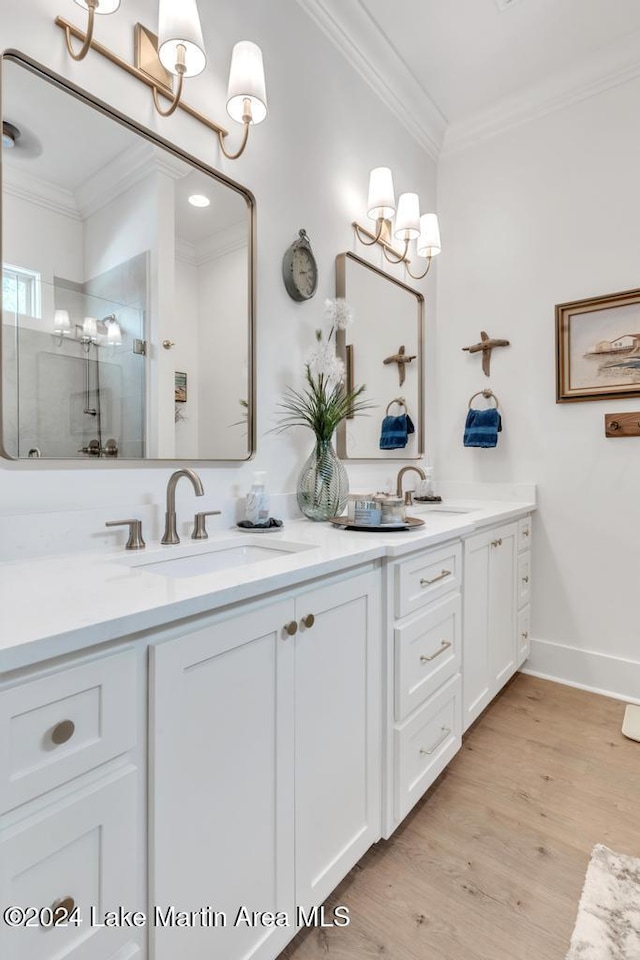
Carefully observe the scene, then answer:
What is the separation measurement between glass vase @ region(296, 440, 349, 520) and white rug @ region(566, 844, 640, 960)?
4.00ft

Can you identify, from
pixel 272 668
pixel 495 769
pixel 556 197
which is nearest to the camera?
pixel 272 668

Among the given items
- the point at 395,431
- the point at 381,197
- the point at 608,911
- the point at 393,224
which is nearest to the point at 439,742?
the point at 608,911

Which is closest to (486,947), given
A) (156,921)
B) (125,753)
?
(156,921)

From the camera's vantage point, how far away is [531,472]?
8.07ft

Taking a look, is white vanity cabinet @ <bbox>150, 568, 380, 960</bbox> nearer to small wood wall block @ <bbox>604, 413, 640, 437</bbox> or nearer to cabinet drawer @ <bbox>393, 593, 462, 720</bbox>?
cabinet drawer @ <bbox>393, 593, 462, 720</bbox>

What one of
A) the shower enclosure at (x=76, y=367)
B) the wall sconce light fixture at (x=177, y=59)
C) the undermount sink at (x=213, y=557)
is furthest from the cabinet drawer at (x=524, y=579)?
the wall sconce light fixture at (x=177, y=59)

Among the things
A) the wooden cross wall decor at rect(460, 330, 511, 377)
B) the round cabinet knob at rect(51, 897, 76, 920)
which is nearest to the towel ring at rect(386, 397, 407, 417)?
the wooden cross wall decor at rect(460, 330, 511, 377)

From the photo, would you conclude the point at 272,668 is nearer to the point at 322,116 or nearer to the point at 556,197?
the point at 322,116

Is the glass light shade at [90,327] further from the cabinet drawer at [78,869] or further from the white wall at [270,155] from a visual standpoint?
the cabinet drawer at [78,869]

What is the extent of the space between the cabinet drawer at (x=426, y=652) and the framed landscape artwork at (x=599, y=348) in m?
1.32

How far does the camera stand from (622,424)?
2.18 metres

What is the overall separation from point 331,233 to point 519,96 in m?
1.38

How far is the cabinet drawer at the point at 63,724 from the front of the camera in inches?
22.4

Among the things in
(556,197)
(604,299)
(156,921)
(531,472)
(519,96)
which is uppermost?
(519,96)
